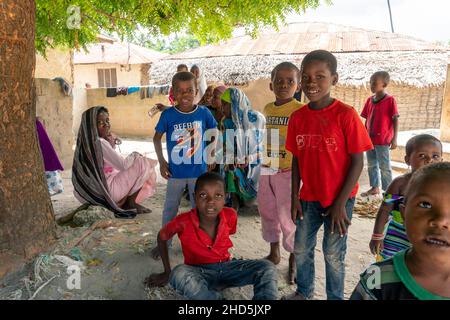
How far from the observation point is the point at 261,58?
35.2 feet

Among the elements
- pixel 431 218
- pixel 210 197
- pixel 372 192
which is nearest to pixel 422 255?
pixel 431 218

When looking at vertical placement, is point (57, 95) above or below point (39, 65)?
below

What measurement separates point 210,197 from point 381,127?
3565 mm

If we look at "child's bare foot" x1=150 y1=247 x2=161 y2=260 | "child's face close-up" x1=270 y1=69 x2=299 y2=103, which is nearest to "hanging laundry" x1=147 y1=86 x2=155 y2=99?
"child's bare foot" x1=150 y1=247 x2=161 y2=260

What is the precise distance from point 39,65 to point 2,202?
281 inches

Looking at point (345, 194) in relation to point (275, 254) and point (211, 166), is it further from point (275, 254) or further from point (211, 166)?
point (211, 166)

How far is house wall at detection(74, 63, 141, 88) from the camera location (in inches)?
811

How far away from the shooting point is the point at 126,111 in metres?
12.6

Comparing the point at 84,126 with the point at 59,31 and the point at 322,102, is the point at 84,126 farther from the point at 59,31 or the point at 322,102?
the point at 322,102

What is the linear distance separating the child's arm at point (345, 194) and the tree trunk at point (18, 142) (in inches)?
94.0

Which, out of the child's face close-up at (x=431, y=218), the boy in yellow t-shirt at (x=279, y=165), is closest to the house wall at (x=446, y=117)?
the boy in yellow t-shirt at (x=279, y=165)

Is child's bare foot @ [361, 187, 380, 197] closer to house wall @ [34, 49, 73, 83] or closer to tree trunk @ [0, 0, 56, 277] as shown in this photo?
tree trunk @ [0, 0, 56, 277]

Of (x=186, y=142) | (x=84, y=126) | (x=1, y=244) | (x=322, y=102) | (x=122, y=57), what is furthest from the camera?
(x=122, y=57)
